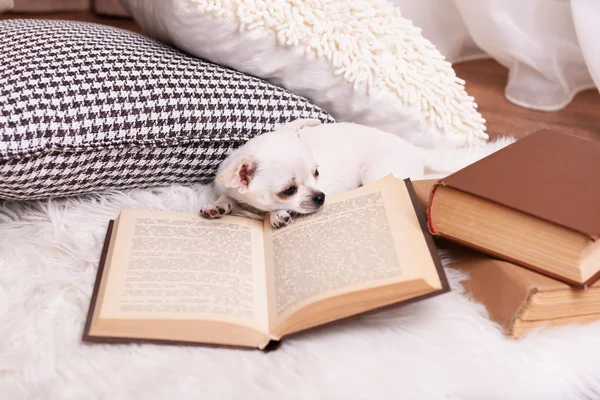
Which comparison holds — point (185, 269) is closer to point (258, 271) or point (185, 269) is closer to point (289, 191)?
point (258, 271)

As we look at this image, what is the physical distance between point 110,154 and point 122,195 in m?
0.09

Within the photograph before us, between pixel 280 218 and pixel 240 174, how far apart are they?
93 mm

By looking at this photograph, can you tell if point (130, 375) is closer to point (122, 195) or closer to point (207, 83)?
point (122, 195)

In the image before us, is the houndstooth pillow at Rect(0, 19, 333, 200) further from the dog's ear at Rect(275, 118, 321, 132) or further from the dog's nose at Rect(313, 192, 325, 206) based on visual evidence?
the dog's nose at Rect(313, 192, 325, 206)

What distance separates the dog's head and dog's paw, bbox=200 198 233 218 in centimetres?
2

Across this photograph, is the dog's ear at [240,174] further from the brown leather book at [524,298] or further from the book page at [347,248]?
the brown leather book at [524,298]

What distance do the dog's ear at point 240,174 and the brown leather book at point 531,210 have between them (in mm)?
285

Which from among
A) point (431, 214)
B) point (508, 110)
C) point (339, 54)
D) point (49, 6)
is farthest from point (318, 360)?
point (49, 6)

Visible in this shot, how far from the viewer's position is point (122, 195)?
102cm

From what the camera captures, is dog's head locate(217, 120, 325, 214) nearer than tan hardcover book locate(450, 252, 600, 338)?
No

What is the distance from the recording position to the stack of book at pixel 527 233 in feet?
2.40

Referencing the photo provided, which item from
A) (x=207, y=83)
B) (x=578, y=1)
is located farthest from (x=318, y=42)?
(x=578, y=1)

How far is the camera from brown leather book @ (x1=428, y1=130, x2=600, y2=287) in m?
0.73

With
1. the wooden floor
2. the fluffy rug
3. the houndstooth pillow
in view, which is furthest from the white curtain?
the fluffy rug
